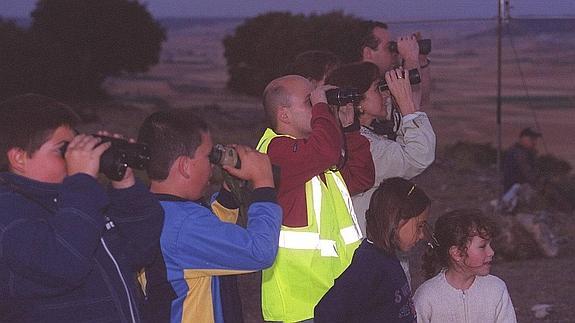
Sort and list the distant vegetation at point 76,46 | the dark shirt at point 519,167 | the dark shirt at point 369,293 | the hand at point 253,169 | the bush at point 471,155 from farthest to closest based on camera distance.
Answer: the bush at point 471,155 → the distant vegetation at point 76,46 → the dark shirt at point 519,167 → the dark shirt at point 369,293 → the hand at point 253,169

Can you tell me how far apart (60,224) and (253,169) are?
2.29ft

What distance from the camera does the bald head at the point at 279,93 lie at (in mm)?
3666

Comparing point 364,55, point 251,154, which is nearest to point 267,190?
point 251,154

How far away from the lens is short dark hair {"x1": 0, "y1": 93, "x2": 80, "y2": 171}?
8.58 ft

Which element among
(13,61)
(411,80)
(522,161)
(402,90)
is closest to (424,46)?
(411,80)

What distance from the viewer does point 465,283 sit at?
3.73 m

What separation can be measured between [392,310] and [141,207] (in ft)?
3.25

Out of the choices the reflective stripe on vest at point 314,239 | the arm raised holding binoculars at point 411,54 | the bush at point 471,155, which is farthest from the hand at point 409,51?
the bush at point 471,155

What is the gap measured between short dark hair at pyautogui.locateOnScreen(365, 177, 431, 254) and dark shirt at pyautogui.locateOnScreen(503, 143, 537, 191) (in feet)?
29.3

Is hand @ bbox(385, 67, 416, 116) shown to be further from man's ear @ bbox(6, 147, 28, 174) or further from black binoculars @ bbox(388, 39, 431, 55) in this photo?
man's ear @ bbox(6, 147, 28, 174)

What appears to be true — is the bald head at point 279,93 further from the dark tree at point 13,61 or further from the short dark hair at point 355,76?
the dark tree at point 13,61

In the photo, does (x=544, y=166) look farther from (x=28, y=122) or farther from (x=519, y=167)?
(x=28, y=122)

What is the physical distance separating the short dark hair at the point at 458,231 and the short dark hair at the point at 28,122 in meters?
1.63

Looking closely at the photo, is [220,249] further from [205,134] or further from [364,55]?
[364,55]
